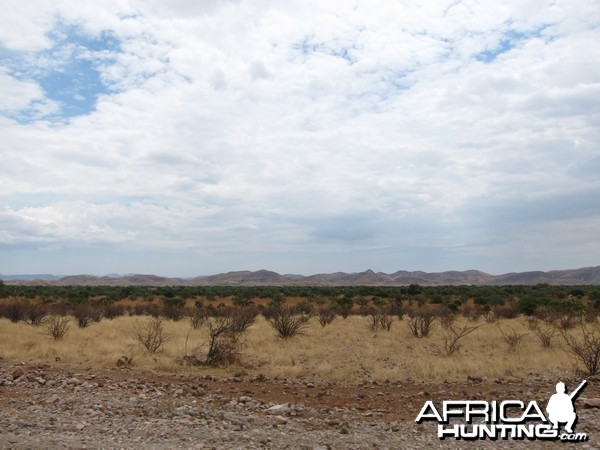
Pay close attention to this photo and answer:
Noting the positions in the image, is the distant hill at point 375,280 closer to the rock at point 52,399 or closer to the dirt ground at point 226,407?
the dirt ground at point 226,407

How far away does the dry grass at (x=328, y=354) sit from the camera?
12805mm

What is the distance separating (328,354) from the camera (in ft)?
50.9

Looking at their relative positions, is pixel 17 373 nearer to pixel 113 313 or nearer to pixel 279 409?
pixel 279 409

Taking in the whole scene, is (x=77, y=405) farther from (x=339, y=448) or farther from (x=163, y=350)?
(x=163, y=350)

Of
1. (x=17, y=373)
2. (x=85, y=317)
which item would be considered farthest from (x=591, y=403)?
(x=85, y=317)

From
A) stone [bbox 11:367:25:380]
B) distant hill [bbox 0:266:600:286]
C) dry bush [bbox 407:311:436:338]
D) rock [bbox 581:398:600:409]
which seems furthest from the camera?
distant hill [bbox 0:266:600:286]

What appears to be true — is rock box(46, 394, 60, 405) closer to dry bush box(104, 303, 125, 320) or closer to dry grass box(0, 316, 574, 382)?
dry grass box(0, 316, 574, 382)

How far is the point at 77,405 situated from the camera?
8711 millimetres

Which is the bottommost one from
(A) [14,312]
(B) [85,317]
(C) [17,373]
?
(C) [17,373]

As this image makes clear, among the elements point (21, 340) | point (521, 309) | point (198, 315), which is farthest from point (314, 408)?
point (521, 309)

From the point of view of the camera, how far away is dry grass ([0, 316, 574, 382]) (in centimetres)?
1280

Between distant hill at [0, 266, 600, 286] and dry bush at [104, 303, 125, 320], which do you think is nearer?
dry bush at [104, 303, 125, 320]

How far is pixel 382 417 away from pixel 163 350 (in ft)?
31.5

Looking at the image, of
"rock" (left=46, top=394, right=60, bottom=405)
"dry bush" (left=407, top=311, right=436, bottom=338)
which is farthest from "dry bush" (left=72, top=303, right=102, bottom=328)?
"dry bush" (left=407, top=311, right=436, bottom=338)
